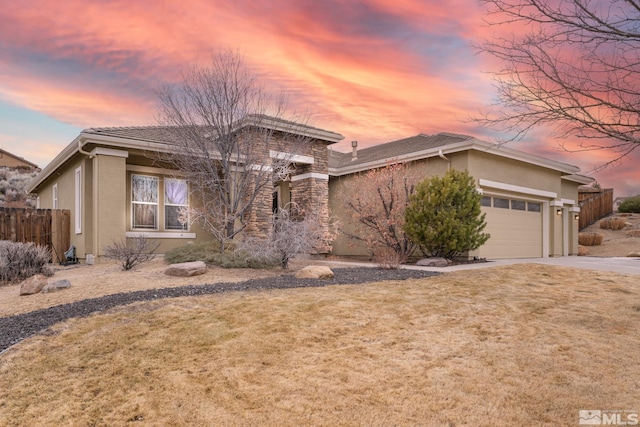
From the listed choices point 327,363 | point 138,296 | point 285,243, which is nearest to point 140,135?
point 285,243

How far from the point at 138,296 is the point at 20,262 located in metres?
4.78

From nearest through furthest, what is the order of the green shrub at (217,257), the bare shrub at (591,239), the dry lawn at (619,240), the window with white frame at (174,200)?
the green shrub at (217,257) < the window with white frame at (174,200) < the dry lawn at (619,240) < the bare shrub at (591,239)

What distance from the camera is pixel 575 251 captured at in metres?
20.3

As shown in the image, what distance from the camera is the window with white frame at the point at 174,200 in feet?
45.8

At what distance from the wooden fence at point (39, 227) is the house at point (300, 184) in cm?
→ 53

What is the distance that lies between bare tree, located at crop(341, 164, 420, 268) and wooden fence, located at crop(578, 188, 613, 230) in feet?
60.0

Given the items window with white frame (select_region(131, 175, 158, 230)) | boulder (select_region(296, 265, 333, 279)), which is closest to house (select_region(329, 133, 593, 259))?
boulder (select_region(296, 265, 333, 279))

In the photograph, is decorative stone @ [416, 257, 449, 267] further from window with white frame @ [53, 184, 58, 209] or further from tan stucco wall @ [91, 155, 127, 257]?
window with white frame @ [53, 184, 58, 209]

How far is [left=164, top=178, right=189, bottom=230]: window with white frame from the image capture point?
13.9m

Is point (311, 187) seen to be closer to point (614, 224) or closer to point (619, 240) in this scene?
point (619, 240)

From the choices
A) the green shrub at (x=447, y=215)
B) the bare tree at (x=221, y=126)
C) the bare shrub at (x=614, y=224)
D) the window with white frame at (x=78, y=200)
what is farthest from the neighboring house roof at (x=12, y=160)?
the bare shrub at (x=614, y=224)

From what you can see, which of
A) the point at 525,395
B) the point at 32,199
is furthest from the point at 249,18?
the point at 32,199

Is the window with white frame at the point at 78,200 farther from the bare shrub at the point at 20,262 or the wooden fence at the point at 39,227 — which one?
the bare shrub at the point at 20,262

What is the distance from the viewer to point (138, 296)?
698 centimetres
